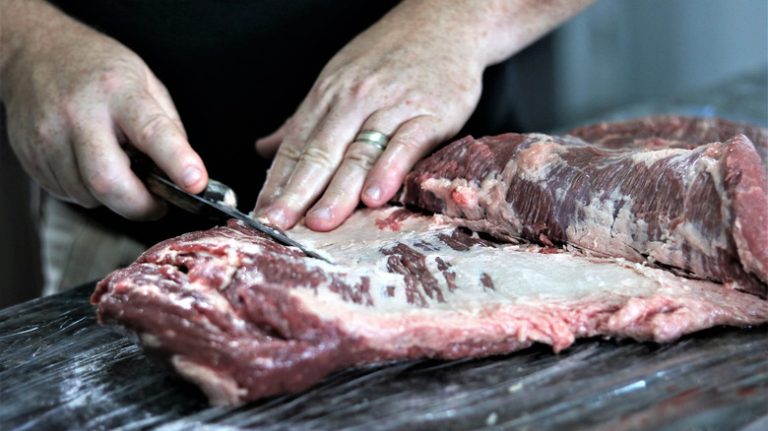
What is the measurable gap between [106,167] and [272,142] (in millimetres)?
560

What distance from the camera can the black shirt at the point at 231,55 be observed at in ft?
10.1

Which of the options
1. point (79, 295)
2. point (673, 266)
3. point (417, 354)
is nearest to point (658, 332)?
point (673, 266)

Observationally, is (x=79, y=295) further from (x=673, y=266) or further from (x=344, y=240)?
(x=673, y=266)

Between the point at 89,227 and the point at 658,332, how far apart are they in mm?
2601

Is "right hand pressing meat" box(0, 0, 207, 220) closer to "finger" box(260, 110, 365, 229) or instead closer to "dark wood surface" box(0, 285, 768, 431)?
"finger" box(260, 110, 365, 229)

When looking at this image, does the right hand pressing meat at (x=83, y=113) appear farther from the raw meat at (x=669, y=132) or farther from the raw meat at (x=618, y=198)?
the raw meat at (x=669, y=132)

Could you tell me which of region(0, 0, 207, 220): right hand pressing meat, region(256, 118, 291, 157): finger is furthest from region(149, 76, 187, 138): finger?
region(256, 118, 291, 157): finger

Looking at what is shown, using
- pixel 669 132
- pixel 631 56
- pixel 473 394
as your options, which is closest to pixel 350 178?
pixel 473 394

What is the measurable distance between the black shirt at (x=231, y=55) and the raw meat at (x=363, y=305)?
1.28 m

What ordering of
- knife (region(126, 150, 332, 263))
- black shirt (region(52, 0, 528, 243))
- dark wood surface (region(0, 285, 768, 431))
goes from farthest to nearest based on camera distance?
black shirt (region(52, 0, 528, 243)), knife (region(126, 150, 332, 263)), dark wood surface (region(0, 285, 768, 431))

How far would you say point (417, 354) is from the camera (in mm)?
1776

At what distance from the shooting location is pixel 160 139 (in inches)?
95.5

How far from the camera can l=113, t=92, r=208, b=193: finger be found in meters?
2.36

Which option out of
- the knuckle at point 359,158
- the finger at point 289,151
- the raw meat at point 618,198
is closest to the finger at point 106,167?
the finger at point 289,151
